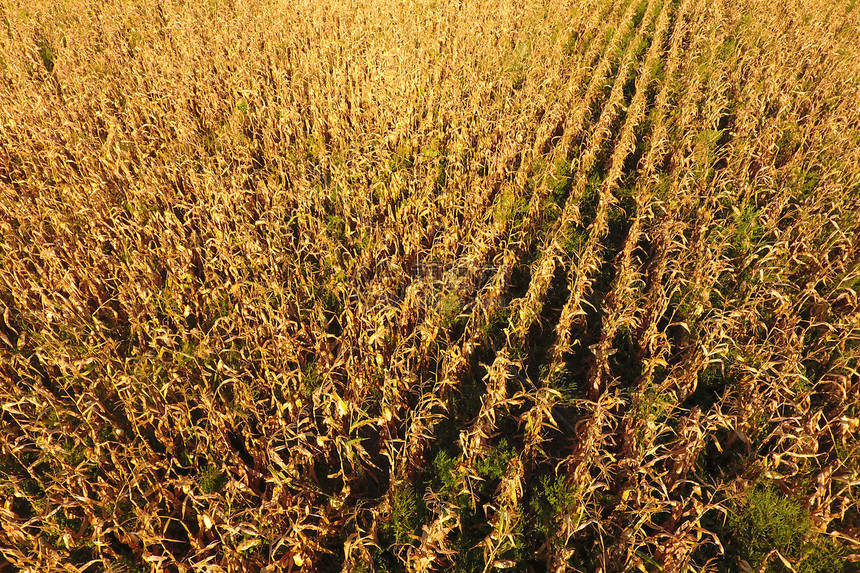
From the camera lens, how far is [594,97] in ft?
25.2

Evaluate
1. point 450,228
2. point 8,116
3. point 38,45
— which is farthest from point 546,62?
point 38,45

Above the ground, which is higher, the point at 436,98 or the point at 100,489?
the point at 436,98

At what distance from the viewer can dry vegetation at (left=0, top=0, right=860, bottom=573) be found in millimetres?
2887

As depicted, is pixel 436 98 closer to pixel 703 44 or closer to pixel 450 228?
pixel 450 228

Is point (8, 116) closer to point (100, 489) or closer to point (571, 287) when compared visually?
point (100, 489)

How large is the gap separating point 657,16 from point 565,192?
937 centimetres

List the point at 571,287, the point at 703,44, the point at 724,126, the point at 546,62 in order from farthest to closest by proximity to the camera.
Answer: the point at 703,44 < the point at 546,62 < the point at 724,126 < the point at 571,287

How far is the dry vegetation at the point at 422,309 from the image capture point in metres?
2.89

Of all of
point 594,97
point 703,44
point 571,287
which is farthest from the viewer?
point 703,44

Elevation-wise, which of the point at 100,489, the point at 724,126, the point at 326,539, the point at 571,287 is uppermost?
the point at 724,126

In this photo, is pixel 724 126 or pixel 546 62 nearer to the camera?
pixel 724 126

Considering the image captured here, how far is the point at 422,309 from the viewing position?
427 centimetres

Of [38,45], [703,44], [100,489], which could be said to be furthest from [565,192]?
[38,45]

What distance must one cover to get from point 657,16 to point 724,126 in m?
6.64
